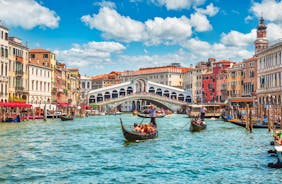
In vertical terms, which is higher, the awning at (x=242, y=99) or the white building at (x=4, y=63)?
the white building at (x=4, y=63)

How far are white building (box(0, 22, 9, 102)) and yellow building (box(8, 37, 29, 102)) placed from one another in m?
0.79

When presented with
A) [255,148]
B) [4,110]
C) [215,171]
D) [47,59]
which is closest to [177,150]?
[255,148]

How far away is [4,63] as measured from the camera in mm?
Answer: 26828

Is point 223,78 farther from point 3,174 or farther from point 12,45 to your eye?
point 3,174

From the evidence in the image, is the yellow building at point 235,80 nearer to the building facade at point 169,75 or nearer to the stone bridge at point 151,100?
the stone bridge at point 151,100

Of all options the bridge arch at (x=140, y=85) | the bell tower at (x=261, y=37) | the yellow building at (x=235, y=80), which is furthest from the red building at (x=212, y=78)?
the bell tower at (x=261, y=37)

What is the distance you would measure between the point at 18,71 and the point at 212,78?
2460cm

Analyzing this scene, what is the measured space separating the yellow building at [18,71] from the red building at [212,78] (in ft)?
72.1

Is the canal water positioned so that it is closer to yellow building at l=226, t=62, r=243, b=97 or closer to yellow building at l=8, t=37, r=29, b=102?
yellow building at l=8, t=37, r=29, b=102

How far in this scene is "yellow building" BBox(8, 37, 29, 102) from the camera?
28305 millimetres

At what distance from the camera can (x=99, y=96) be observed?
173 feet

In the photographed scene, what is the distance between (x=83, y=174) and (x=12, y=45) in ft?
67.3

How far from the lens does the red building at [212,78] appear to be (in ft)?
156

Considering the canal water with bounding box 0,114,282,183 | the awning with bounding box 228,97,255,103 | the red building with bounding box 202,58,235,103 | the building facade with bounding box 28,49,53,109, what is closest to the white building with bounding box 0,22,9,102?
the building facade with bounding box 28,49,53,109
